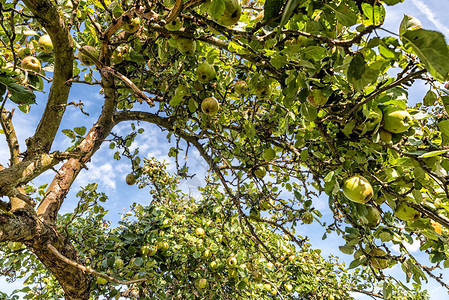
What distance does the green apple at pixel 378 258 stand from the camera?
6.16 feet

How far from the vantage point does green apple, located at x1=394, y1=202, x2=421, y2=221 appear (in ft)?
5.56

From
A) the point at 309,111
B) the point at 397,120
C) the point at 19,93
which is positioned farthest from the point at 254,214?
the point at 19,93

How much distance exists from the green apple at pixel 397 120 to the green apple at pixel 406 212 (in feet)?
1.92

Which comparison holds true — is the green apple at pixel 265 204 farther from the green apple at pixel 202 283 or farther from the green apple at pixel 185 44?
the green apple at pixel 185 44

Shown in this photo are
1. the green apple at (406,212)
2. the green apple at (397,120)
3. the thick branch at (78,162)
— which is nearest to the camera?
the green apple at (397,120)

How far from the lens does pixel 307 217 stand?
3145 mm

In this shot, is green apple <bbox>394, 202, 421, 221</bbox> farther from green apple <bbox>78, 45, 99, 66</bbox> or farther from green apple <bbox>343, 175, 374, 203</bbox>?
green apple <bbox>78, 45, 99, 66</bbox>

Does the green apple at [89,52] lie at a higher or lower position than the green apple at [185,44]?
higher

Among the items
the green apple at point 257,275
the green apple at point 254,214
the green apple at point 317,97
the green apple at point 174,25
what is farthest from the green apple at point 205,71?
the green apple at point 257,275

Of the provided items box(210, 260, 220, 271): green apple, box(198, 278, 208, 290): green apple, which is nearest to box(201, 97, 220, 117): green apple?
box(210, 260, 220, 271): green apple

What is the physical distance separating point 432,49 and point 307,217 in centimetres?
269

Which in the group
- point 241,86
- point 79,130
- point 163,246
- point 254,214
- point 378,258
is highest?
point 79,130

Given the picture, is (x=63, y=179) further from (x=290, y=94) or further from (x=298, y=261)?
(x=298, y=261)

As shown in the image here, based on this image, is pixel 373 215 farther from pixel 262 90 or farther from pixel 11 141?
pixel 11 141
